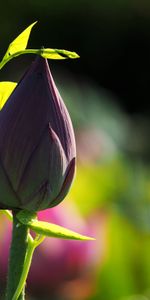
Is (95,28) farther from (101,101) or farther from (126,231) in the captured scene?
(126,231)

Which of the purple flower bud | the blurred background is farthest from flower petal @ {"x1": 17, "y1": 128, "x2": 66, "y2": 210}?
the blurred background

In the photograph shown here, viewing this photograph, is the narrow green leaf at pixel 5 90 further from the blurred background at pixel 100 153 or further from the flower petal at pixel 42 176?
the blurred background at pixel 100 153

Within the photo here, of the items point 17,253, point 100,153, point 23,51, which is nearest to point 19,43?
point 23,51

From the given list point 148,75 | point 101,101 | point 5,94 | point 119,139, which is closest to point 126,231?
point 5,94

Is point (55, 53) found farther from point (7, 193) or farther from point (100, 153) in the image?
point (100, 153)

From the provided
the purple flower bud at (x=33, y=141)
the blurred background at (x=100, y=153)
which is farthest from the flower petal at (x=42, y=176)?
the blurred background at (x=100, y=153)
